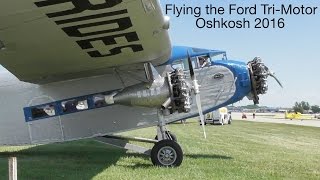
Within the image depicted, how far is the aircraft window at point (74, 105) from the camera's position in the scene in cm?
1145

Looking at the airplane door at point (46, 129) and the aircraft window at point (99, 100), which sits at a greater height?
the aircraft window at point (99, 100)

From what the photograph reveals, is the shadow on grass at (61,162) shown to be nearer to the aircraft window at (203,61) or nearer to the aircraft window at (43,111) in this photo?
the aircraft window at (43,111)

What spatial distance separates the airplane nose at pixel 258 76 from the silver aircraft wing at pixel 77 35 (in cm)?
335

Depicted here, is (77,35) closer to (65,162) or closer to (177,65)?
(177,65)

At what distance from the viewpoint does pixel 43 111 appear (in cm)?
1145

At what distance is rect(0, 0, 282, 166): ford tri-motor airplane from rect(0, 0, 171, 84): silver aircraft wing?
0.06 ft

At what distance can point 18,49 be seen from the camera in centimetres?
790

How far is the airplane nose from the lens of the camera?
11.7m

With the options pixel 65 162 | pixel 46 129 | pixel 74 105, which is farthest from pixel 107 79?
pixel 65 162

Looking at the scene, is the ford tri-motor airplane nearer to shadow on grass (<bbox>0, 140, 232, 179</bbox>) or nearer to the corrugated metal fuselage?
the corrugated metal fuselage

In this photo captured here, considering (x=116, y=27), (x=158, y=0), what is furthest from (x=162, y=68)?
(x=158, y=0)

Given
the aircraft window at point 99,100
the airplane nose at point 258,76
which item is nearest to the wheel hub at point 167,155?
the aircraft window at point 99,100

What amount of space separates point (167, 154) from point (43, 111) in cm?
362

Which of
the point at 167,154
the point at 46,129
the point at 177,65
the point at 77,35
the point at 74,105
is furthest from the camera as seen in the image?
the point at 177,65
